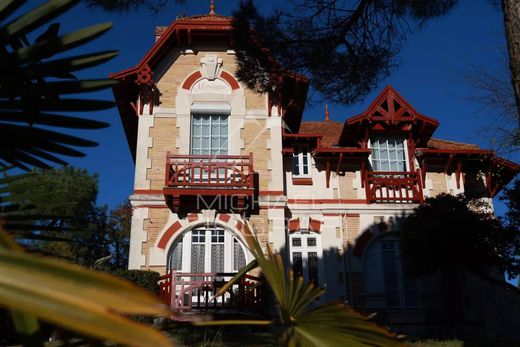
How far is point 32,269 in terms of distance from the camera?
0.79 metres

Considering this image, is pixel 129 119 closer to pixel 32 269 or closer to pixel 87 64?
pixel 87 64

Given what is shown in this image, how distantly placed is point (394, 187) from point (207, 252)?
598 centimetres

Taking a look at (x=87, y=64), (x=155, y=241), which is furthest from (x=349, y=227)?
(x=87, y=64)

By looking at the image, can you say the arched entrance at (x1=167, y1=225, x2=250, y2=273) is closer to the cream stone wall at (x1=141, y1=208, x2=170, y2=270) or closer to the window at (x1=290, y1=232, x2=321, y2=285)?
the cream stone wall at (x1=141, y1=208, x2=170, y2=270)

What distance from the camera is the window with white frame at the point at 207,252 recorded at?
1384 centimetres

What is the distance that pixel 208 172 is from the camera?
14.0 meters

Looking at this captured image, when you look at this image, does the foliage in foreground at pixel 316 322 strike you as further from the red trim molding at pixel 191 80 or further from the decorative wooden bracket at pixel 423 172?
the decorative wooden bracket at pixel 423 172

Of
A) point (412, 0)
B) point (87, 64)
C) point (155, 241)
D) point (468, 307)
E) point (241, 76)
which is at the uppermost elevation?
point (412, 0)

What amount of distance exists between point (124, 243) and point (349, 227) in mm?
24069

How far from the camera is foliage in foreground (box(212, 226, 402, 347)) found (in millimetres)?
2152

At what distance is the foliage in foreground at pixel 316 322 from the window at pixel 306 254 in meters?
12.6

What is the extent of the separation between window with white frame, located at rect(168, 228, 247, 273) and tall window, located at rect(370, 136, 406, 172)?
206 inches

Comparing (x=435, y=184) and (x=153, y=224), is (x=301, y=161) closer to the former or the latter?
(x=435, y=184)

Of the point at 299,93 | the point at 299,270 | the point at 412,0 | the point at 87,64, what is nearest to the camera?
the point at 87,64
